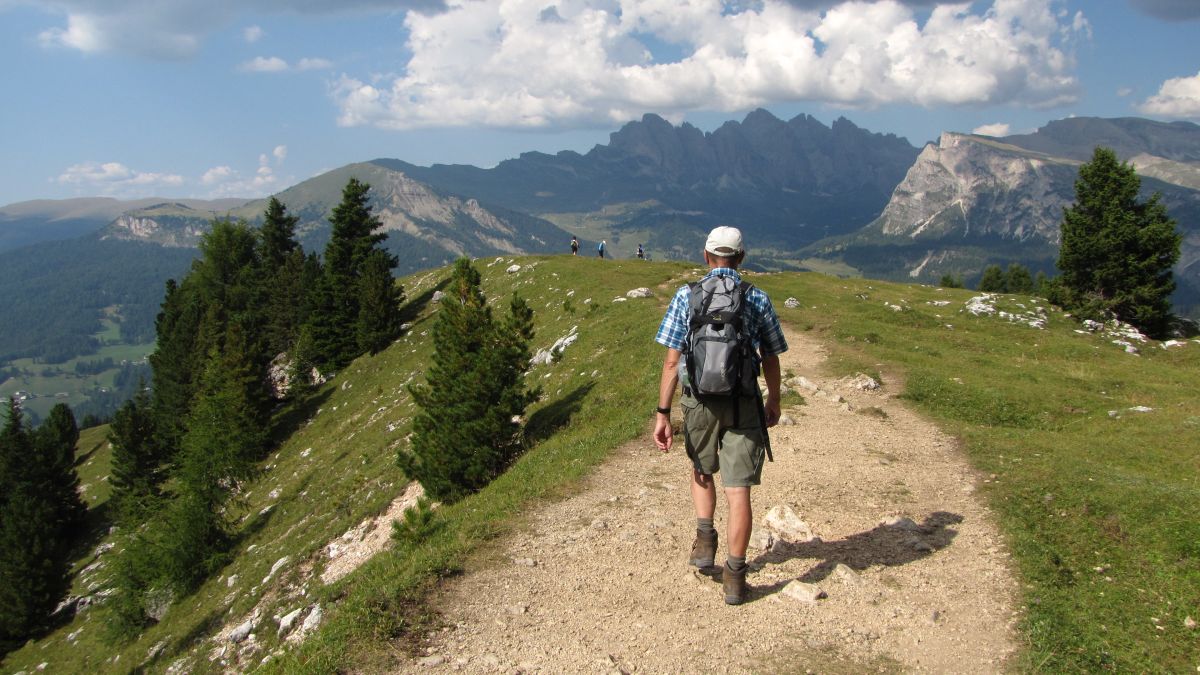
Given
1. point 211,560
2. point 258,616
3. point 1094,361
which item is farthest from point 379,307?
point 1094,361

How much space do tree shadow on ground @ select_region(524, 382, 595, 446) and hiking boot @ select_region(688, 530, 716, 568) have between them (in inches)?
468

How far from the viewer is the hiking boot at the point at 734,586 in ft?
28.5

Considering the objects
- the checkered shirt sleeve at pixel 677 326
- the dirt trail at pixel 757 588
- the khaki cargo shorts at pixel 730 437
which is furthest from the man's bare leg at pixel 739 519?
the checkered shirt sleeve at pixel 677 326

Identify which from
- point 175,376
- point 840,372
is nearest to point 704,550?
point 840,372

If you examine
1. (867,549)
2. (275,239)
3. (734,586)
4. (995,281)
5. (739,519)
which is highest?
(275,239)

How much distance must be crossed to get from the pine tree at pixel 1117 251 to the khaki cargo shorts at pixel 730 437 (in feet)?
141

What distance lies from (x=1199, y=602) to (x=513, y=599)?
9.13 meters

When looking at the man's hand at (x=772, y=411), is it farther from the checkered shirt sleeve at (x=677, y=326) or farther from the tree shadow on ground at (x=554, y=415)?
the tree shadow on ground at (x=554, y=415)

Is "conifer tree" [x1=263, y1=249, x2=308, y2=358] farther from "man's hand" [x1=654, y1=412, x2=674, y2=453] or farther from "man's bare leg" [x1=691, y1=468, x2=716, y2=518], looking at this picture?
"man's bare leg" [x1=691, y1=468, x2=716, y2=518]

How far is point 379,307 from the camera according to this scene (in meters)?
55.7

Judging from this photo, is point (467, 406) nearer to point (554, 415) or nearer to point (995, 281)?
point (554, 415)

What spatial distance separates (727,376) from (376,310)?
52207mm

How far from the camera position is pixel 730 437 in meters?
8.50

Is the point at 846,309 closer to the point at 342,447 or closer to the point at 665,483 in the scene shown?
the point at 665,483
